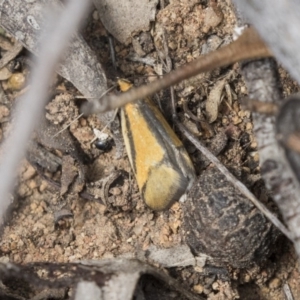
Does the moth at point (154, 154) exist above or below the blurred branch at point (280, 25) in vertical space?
below

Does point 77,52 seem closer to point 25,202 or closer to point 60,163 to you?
point 60,163

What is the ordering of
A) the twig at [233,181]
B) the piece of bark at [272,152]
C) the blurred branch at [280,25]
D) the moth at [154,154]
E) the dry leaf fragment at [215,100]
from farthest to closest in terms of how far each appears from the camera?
the dry leaf fragment at [215,100] < the moth at [154,154] < the twig at [233,181] < the piece of bark at [272,152] < the blurred branch at [280,25]

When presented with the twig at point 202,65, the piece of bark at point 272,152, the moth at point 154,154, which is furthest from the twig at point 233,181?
the twig at point 202,65

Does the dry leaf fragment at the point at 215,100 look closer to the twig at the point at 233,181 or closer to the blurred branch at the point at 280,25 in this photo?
the twig at the point at 233,181

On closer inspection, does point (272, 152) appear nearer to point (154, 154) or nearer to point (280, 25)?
point (280, 25)

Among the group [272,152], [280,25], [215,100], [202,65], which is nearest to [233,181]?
[215,100]
